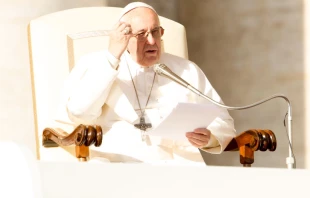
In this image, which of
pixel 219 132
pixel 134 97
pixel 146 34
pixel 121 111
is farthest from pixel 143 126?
pixel 146 34

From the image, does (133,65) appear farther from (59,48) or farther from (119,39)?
(59,48)

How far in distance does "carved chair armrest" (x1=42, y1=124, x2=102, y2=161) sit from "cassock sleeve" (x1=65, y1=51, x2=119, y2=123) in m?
0.14

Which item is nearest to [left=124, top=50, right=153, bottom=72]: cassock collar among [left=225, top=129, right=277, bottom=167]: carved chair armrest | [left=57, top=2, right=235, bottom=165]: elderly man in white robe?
[left=57, top=2, right=235, bottom=165]: elderly man in white robe

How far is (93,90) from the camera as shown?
8.77ft

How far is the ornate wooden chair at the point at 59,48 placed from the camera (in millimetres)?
2953

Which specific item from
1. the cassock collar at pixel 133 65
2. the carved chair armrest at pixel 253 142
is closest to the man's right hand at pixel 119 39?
the cassock collar at pixel 133 65

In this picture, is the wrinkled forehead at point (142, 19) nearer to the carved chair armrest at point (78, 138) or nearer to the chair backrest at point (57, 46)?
the chair backrest at point (57, 46)

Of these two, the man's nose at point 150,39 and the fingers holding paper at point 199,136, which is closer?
the fingers holding paper at point 199,136

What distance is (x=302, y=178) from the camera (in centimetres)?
41

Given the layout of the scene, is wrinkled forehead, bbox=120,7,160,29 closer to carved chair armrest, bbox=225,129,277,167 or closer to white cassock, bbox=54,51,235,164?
white cassock, bbox=54,51,235,164

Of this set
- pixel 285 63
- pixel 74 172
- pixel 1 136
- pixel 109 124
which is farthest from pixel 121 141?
pixel 74 172

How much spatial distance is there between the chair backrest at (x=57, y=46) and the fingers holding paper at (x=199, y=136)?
80 cm

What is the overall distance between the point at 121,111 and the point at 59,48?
0.58 meters

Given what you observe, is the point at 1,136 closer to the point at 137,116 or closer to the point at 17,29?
the point at 17,29
